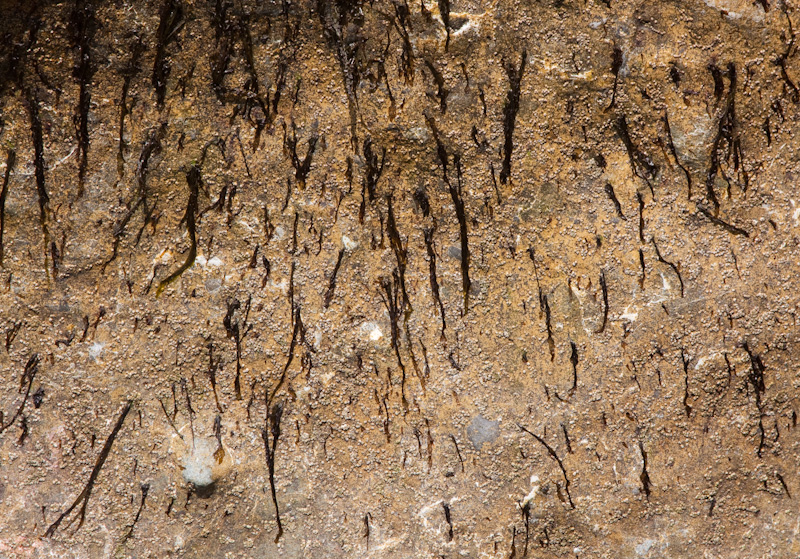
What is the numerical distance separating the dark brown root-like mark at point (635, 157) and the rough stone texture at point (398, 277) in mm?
36

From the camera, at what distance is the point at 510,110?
432cm

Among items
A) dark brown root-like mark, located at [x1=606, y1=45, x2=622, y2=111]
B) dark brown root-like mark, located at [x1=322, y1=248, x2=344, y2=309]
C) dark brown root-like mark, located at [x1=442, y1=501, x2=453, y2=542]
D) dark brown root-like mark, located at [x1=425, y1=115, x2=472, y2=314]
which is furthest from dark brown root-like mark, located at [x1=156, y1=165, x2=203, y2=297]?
dark brown root-like mark, located at [x1=606, y1=45, x2=622, y2=111]

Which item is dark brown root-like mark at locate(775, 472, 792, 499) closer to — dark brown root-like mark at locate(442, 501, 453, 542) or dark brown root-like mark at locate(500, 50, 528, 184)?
dark brown root-like mark at locate(442, 501, 453, 542)

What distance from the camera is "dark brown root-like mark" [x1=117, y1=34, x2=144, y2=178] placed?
426 centimetres

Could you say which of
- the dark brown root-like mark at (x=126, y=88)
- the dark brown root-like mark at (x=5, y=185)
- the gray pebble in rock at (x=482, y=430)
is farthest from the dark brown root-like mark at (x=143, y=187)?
the gray pebble in rock at (x=482, y=430)

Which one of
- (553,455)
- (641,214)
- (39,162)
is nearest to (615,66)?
(641,214)

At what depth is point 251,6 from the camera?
434cm

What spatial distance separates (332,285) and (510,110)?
7.12ft

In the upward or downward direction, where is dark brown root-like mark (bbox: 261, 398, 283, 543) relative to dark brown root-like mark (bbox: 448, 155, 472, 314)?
downward

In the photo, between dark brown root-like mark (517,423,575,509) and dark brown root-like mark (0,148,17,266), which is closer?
dark brown root-like mark (0,148,17,266)

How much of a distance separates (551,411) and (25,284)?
4.62m

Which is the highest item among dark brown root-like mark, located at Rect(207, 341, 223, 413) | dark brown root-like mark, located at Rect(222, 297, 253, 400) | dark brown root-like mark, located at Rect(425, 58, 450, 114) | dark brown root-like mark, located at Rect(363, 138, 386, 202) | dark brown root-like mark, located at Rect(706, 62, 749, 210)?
dark brown root-like mark, located at Rect(425, 58, 450, 114)

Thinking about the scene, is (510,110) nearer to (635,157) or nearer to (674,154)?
(635,157)

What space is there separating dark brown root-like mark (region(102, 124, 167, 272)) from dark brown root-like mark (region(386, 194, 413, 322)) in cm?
203
